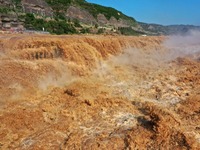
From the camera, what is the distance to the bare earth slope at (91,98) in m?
10.0

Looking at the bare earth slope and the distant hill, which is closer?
the bare earth slope

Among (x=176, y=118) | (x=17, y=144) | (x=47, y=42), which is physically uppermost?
(x=47, y=42)

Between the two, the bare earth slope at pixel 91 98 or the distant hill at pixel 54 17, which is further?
the distant hill at pixel 54 17

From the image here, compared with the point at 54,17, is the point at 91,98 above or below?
below

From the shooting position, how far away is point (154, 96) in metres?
14.3

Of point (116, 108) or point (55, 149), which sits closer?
point (55, 149)

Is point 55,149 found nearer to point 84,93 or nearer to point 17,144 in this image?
point 17,144

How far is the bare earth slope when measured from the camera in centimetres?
1005

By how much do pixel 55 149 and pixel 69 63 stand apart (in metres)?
7.76

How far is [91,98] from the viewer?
44.0 ft

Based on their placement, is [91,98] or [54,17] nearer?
[91,98]

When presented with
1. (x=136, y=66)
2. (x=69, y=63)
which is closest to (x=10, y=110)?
(x=69, y=63)

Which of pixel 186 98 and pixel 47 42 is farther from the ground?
pixel 47 42

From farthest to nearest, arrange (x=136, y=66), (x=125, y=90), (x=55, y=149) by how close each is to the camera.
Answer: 1. (x=136, y=66)
2. (x=125, y=90)
3. (x=55, y=149)
